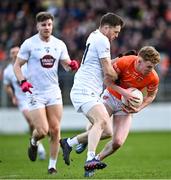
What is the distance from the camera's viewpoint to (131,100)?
12711 mm

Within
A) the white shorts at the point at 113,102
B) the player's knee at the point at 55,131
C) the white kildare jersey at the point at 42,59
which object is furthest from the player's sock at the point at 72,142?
Result: the white kildare jersey at the point at 42,59

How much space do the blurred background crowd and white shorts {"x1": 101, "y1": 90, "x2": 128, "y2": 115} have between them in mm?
12207

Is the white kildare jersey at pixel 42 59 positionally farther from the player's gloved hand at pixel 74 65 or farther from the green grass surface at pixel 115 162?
the green grass surface at pixel 115 162

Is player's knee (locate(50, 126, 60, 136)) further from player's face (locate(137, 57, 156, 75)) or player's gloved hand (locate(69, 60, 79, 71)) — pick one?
player's face (locate(137, 57, 156, 75))

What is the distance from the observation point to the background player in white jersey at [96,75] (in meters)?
12.6

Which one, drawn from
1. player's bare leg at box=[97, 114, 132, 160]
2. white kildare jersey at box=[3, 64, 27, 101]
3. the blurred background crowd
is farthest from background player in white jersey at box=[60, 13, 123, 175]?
the blurred background crowd

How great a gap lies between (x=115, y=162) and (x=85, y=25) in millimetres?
11964

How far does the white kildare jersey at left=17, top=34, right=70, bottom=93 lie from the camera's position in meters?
14.2

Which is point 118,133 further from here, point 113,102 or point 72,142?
point 72,142

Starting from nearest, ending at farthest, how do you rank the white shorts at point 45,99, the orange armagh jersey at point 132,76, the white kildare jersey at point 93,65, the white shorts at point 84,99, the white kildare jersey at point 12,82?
the white kildare jersey at point 93,65 < the white shorts at point 84,99 < the orange armagh jersey at point 132,76 < the white shorts at point 45,99 < the white kildare jersey at point 12,82

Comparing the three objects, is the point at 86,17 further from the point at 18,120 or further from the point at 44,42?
the point at 44,42

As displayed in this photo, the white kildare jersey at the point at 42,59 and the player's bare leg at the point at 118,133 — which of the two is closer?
the player's bare leg at the point at 118,133

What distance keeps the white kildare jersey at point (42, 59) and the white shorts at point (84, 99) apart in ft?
4.94

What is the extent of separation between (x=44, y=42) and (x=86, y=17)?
1424 cm
